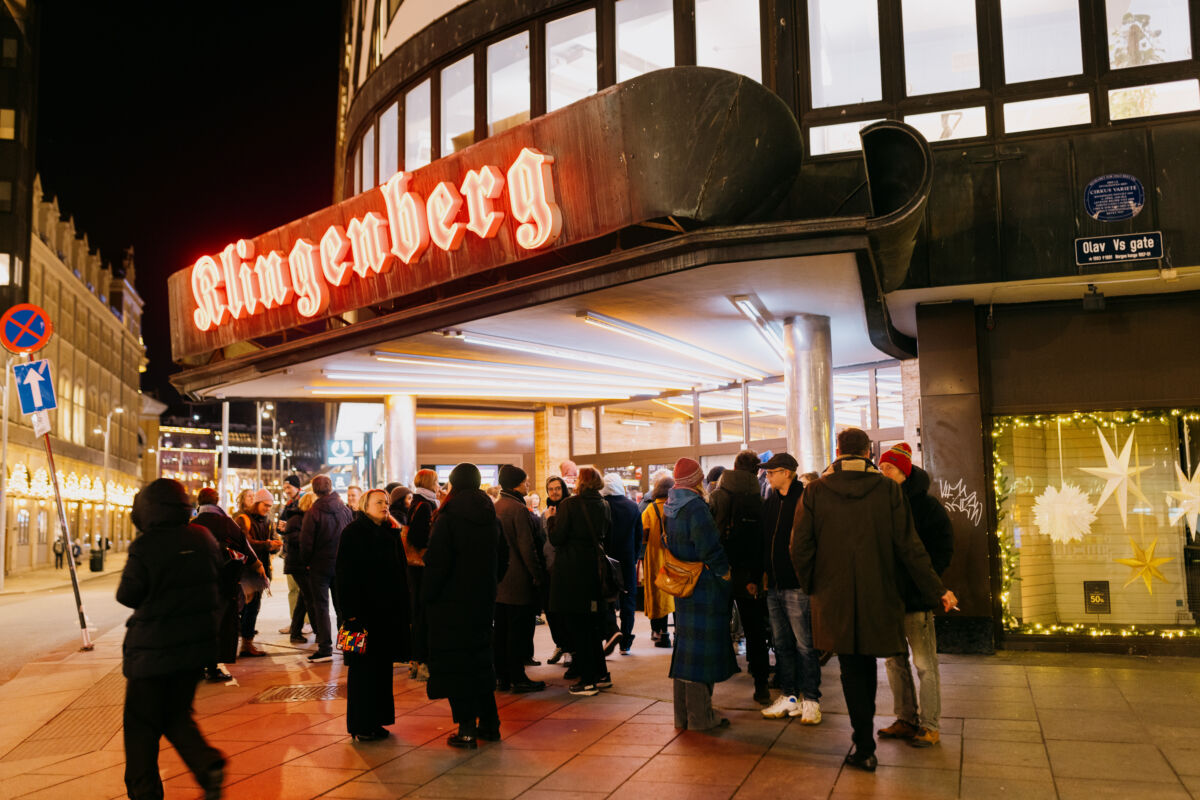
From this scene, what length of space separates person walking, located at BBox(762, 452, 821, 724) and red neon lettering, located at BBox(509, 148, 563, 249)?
4257 mm

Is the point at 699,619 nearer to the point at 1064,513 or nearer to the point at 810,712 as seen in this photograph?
the point at 810,712

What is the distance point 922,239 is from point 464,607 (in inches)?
249

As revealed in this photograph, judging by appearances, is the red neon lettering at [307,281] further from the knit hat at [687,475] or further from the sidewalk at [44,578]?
the sidewalk at [44,578]

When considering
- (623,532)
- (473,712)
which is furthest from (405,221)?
(473,712)

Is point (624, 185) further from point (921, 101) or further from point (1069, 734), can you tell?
point (1069, 734)

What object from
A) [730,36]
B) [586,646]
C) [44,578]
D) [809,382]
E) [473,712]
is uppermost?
[730,36]

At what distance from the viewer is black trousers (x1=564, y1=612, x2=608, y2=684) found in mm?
9000

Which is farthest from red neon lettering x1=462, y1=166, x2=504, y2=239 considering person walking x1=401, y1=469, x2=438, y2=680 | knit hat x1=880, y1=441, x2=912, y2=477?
knit hat x1=880, y1=441, x2=912, y2=477

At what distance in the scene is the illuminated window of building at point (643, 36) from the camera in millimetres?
12547

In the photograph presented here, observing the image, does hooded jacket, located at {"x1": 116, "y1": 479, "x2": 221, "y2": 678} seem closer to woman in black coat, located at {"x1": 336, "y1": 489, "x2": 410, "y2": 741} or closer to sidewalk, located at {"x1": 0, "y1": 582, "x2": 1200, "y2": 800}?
sidewalk, located at {"x1": 0, "y1": 582, "x2": 1200, "y2": 800}

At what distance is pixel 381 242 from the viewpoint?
13156mm

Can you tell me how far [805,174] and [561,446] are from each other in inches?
485

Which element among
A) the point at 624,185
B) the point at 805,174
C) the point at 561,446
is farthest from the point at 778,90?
the point at 561,446

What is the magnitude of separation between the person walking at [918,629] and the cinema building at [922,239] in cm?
258
